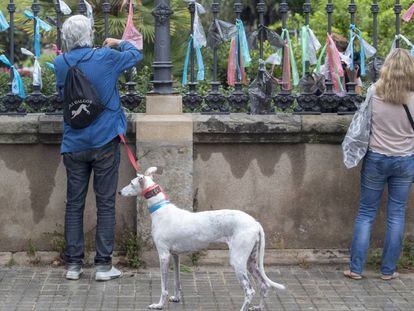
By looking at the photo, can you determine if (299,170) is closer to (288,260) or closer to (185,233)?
(288,260)

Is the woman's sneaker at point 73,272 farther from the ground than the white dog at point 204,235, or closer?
closer

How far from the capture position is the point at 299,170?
25.7 feet

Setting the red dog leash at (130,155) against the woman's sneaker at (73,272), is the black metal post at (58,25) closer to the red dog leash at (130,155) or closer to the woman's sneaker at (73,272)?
the red dog leash at (130,155)

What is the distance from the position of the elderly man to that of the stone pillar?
0.95 feet

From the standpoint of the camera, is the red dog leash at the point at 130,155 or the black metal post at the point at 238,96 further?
the black metal post at the point at 238,96

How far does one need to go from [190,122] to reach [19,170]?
5.32 feet

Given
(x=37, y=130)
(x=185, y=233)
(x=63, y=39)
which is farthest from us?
(x=37, y=130)

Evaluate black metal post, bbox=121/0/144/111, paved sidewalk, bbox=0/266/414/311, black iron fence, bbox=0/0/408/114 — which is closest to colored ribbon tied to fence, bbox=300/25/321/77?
black iron fence, bbox=0/0/408/114

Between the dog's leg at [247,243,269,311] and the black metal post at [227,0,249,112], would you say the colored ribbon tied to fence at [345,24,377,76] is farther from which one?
the dog's leg at [247,243,269,311]

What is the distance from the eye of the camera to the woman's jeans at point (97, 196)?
23.6 feet

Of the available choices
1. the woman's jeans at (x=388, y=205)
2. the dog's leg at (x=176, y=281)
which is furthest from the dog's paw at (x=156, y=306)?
the woman's jeans at (x=388, y=205)

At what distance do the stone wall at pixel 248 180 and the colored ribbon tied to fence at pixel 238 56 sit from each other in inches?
18.1

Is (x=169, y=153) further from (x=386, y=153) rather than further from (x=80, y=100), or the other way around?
(x=386, y=153)

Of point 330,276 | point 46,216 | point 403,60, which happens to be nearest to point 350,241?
point 330,276
